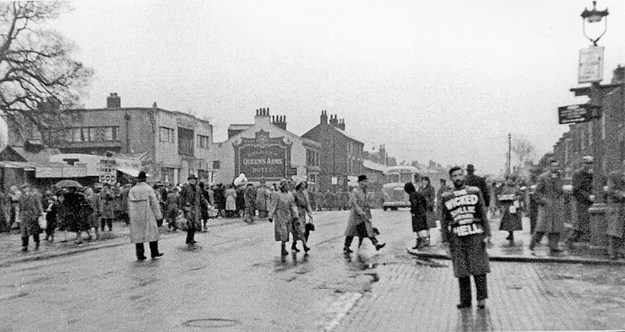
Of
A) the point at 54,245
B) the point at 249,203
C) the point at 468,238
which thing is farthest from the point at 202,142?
the point at 468,238

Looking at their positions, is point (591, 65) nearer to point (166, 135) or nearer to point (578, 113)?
point (578, 113)

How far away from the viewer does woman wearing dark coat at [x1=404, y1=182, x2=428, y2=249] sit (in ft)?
55.4

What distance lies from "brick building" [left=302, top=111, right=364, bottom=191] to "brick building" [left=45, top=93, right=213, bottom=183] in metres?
28.0

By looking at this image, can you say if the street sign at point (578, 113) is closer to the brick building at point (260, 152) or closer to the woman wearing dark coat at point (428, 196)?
the woman wearing dark coat at point (428, 196)

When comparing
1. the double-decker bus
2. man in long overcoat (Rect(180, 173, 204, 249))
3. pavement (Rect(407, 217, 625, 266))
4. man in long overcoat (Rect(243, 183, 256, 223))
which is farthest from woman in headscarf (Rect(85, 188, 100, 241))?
the double-decker bus

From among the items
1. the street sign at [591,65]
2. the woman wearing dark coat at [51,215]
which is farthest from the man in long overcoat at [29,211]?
the street sign at [591,65]

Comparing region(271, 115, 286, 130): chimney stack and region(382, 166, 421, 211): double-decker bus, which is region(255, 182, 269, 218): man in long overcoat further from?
region(271, 115, 286, 130): chimney stack

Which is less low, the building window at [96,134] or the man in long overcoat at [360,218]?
the building window at [96,134]

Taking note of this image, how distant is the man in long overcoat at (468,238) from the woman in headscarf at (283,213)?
265 inches

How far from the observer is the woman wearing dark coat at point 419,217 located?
664 inches

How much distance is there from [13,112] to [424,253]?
18.7m

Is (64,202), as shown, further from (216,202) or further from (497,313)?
(216,202)

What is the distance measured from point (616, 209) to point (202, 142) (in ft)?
118

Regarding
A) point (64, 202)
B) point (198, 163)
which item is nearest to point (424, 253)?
point (64, 202)
